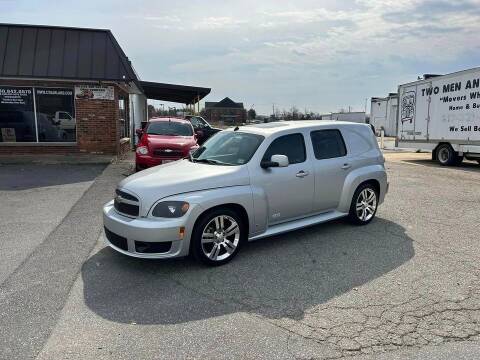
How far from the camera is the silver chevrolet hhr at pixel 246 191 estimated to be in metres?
4.51

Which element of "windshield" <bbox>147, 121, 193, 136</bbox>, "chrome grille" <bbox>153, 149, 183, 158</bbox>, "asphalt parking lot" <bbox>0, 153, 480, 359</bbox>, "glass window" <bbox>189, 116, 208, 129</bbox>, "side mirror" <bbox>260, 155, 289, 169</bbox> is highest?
"glass window" <bbox>189, 116, 208, 129</bbox>

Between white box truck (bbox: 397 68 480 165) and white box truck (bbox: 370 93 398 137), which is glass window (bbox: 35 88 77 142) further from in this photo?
white box truck (bbox: 370 93 398 137)

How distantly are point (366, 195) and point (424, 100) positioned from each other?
1191 centimetres

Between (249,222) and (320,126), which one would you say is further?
(320,126)

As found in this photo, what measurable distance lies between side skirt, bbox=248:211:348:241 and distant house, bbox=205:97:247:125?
195 ft

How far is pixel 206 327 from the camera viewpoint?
3.53 meters

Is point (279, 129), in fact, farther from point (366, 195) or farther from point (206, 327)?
point (206, 327)

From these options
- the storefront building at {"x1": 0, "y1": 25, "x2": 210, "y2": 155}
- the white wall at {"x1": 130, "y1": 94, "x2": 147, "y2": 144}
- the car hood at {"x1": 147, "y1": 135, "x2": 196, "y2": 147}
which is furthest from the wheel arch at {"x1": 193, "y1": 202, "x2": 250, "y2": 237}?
the white wall at {"x1": 130, "y1": 94, "x2": 147, "y2": 144}

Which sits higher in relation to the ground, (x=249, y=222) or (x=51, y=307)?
(x=249, y=222)

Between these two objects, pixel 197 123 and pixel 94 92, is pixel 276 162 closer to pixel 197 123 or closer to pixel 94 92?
pixel 94 92

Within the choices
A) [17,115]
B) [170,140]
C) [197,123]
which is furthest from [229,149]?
[197,123]

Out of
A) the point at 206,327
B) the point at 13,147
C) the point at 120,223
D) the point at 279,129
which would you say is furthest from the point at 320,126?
the point at 13,147

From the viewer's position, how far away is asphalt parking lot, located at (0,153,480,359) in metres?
3.27

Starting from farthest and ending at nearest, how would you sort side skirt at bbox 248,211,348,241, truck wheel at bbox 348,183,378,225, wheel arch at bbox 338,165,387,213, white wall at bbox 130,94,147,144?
1. white wall at bbox 130,94,147,144
2. truck wheel at bbox 348,183,378,225
3. wheel arch at bbox 338,165,387,213
4. side skirt at bbox 248,211,348,241
